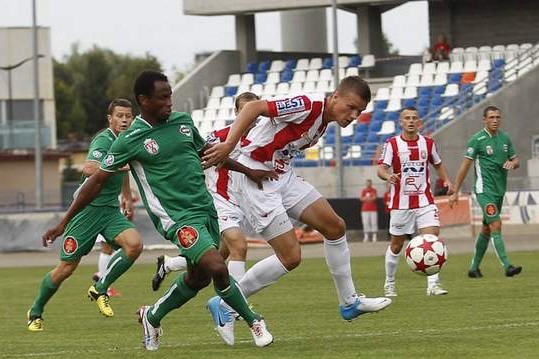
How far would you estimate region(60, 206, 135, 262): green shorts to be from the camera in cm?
1484

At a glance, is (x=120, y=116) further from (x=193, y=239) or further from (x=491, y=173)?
(x=491, y=173)

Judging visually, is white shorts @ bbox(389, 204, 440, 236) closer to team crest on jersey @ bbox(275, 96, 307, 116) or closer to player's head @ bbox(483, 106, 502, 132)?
player's head @ bbox(483, 106, 502, 132)

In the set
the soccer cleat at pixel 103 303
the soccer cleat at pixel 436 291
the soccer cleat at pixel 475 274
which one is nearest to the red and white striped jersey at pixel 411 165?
the soccer cleat at pixel 436 291

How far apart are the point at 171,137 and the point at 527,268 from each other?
1155 cm

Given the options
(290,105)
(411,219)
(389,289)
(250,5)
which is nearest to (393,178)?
(411,219)

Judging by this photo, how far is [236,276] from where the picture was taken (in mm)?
14195

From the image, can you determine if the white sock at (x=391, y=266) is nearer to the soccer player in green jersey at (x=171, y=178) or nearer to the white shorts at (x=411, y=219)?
the white shorts at (x=411, y=219)

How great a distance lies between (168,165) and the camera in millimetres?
10672

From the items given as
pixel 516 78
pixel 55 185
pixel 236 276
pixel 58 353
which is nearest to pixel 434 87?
pixel 516 78

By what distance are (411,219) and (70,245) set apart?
13.8 feet

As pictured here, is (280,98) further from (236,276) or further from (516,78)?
(516,78)

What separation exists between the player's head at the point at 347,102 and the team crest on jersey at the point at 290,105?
0.22 metres

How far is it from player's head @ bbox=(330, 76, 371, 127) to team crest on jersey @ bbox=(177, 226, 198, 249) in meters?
1.56

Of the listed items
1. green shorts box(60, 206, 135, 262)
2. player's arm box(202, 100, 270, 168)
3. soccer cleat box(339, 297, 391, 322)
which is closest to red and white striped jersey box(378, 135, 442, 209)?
green shorts box(60, 206, 135, 262)
